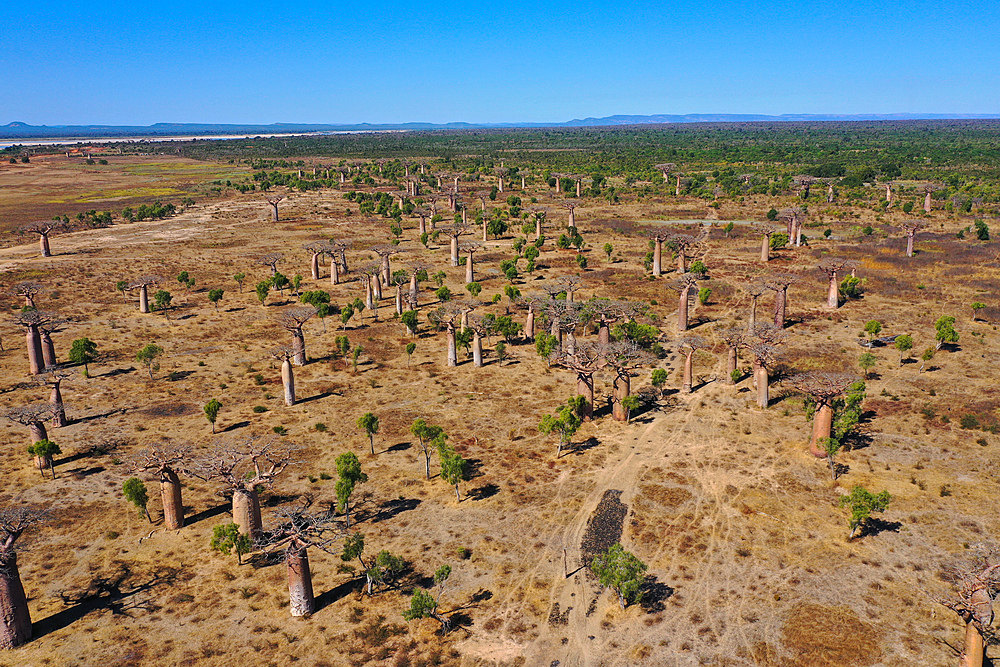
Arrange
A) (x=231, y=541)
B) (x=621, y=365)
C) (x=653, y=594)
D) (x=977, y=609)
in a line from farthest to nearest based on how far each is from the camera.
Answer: (x=621, y=365), (x=231, y=541), (x=653, y=594), (x=977, y=609)

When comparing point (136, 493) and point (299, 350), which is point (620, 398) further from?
point (136, 493)

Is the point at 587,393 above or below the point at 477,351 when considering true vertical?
below

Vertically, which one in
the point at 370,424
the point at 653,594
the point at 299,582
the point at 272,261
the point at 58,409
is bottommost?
the point at 653,594

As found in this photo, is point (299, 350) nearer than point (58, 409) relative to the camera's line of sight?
No

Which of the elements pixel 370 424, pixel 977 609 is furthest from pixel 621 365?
pixel 977 609

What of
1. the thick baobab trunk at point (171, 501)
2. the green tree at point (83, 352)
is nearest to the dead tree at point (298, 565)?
the thick baobab trunk at point (171, 501)

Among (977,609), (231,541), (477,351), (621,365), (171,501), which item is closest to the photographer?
(977,609)

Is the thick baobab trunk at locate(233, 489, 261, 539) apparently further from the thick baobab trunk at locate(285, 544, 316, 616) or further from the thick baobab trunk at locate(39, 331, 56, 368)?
the thick baobab trunk at locate(39, 331, 56, 368)
